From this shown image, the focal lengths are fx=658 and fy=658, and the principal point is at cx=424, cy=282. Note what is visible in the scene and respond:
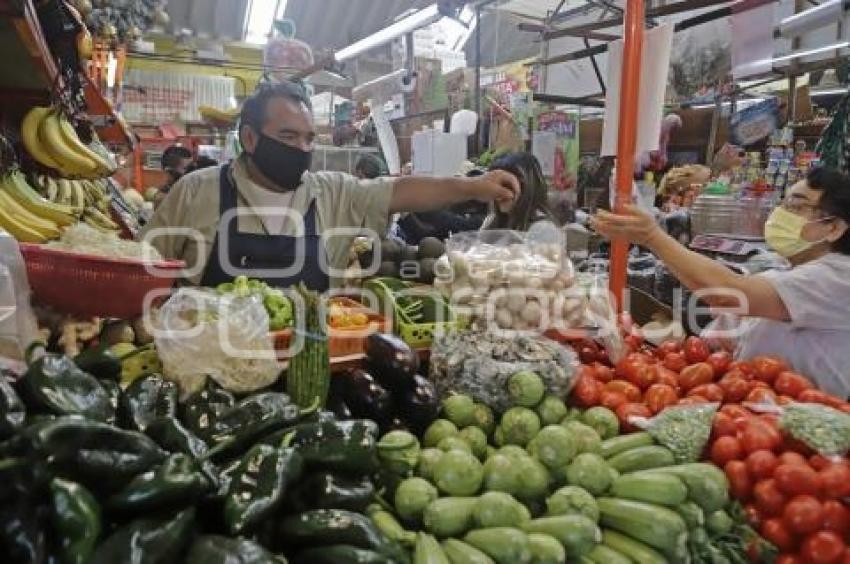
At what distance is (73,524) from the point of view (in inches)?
40.8

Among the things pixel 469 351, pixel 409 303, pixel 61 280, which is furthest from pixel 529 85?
pixel 61 280

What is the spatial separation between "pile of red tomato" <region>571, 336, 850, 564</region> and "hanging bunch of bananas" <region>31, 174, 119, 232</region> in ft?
9.09

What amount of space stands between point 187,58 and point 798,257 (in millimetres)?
13900

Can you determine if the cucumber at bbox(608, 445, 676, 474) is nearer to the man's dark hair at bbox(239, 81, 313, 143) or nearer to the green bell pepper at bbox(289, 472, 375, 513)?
the green bell pepper at bbox(289, 472, 375, 513)

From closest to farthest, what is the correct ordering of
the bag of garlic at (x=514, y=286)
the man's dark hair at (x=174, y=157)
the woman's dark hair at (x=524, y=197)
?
the bag of garlic at (x=514, y=286) → the woman's dark hair at (x=524, y=197) → the man's dark hair at (x=174, y=157)

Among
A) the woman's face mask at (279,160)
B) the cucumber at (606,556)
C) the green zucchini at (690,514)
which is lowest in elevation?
the cucumber at (606,556)

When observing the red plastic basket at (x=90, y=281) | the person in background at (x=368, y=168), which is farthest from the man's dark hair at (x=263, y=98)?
the person in background at (x=368, y=168)

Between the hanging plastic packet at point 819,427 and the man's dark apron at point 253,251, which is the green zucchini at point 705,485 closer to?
the hanging plastic packet at point 819,427

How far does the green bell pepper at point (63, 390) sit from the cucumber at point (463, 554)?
2.48 ft

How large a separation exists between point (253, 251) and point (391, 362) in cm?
149

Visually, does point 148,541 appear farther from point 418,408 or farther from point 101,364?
point 418,408

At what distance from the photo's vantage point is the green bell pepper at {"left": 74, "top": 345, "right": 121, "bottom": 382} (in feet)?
5.16

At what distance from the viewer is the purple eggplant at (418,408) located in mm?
1773

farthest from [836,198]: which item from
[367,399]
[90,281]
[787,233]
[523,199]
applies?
[90,281]
